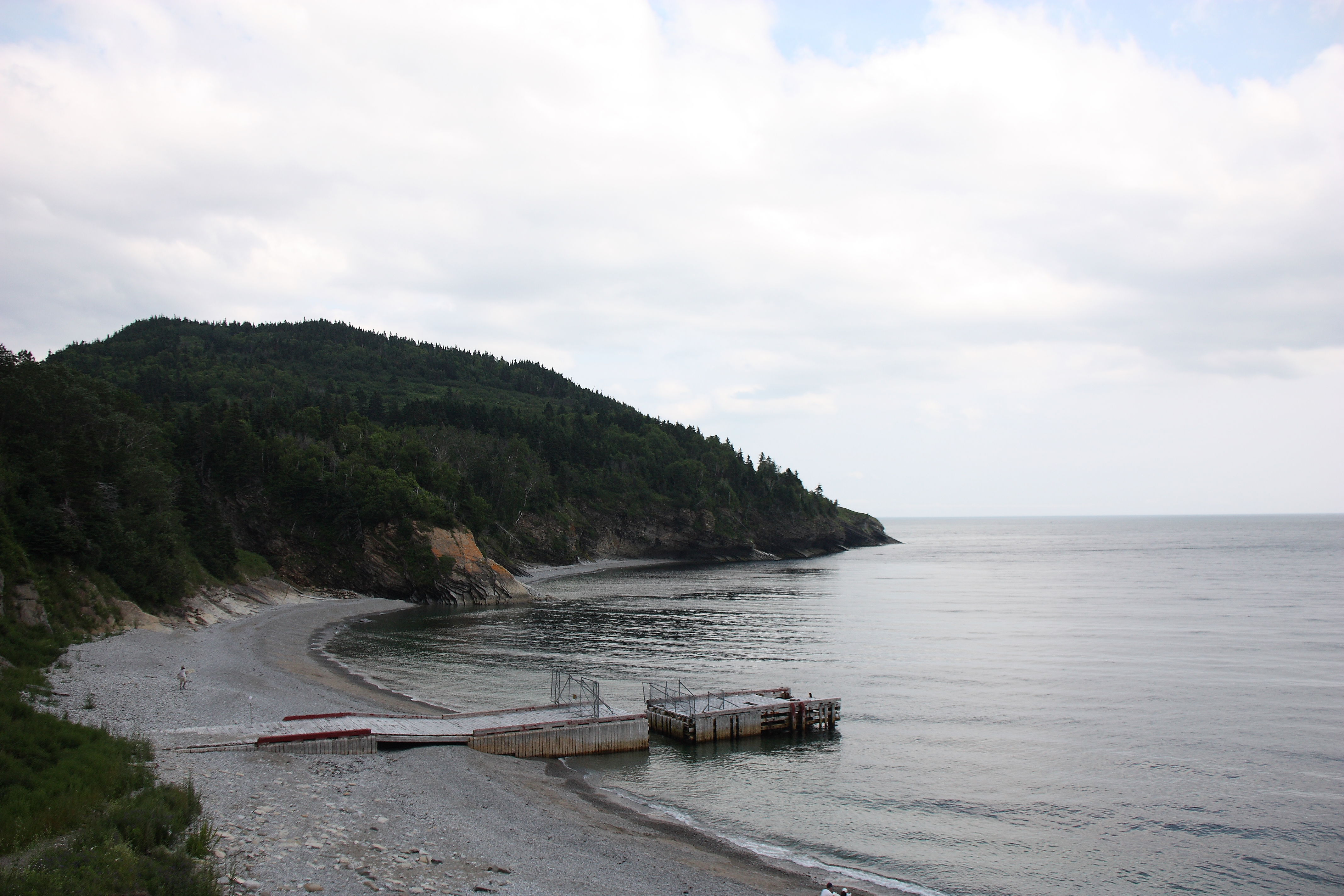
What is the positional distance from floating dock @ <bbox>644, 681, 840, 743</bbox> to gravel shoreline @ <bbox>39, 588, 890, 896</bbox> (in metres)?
6.24

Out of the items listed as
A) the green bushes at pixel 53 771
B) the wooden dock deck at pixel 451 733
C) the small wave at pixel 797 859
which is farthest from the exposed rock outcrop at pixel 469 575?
the green bushes at pixel 53 771

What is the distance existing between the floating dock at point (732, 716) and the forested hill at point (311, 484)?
Answer: 32.6 meters

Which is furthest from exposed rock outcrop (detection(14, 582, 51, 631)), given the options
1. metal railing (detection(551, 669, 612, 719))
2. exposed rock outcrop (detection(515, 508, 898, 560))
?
exposed rock outcrop (detection(515, 508, 898, 560))

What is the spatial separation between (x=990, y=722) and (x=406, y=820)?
27.4 meters

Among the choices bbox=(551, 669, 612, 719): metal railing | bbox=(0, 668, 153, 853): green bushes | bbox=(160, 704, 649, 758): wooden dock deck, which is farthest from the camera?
bbox=(551, 669, 612, 719): metal railing

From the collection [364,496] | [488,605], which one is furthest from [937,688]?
[364,496]

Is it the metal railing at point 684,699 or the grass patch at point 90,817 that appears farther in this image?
the metal railing at point 684,699

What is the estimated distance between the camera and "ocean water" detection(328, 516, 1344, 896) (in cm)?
2180

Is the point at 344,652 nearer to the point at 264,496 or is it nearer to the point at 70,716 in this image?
the point at 70,716

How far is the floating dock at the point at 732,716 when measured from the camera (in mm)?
33531

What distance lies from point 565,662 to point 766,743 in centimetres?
1962

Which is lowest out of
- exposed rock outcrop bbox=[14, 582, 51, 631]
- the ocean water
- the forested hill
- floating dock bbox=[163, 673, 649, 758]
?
the ocean water

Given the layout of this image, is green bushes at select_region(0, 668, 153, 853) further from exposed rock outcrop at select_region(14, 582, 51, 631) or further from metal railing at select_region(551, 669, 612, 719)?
exposed rock outcrop at select_region(14, 582, 51, 631)

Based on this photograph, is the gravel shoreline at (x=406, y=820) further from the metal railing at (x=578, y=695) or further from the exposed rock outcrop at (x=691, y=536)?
the exposed rock outcrop at (x=691, y=536)
